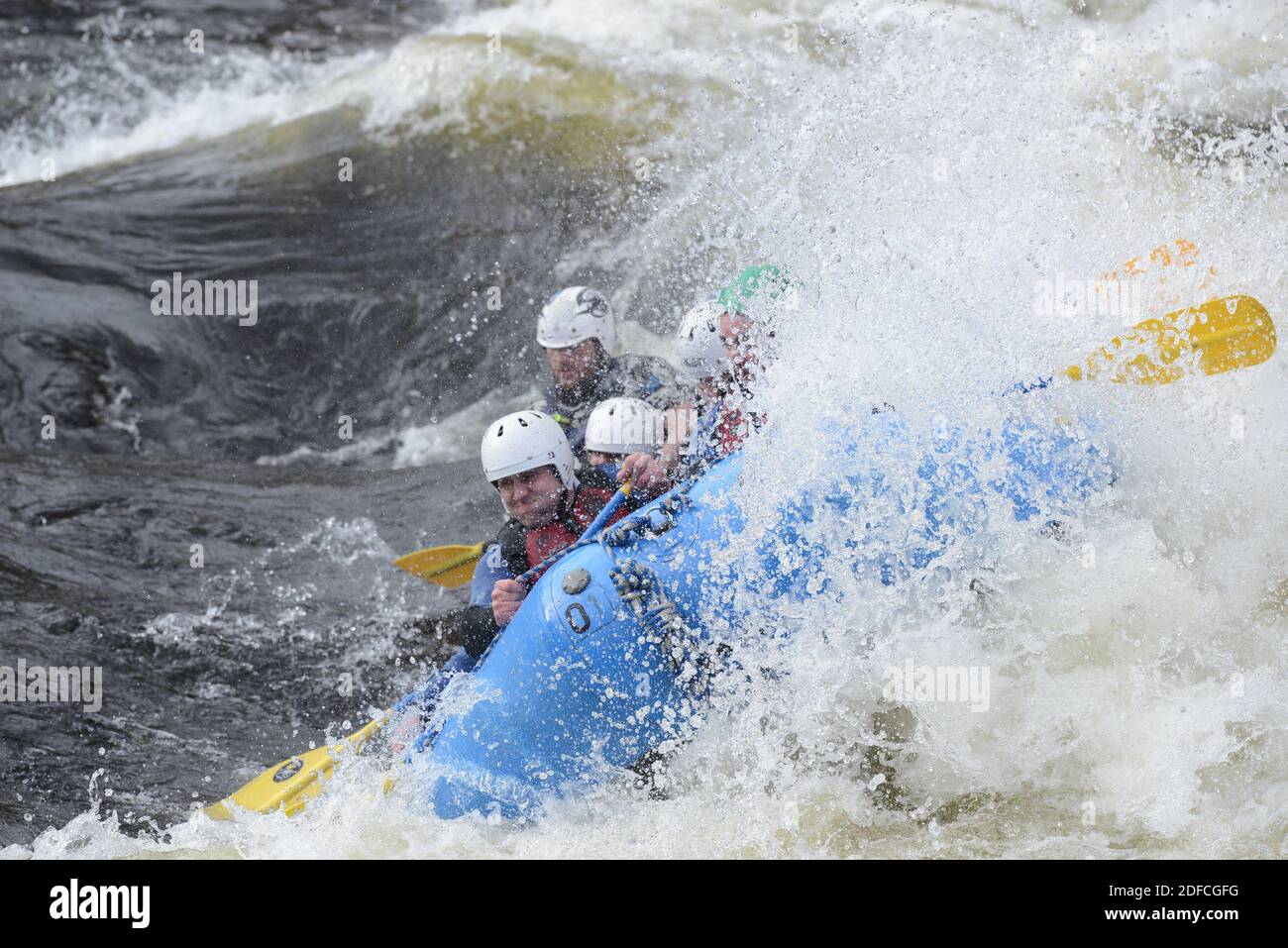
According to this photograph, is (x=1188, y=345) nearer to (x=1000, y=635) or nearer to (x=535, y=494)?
(x=1000, y=635)

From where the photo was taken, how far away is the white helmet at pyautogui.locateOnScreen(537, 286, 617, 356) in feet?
21.9

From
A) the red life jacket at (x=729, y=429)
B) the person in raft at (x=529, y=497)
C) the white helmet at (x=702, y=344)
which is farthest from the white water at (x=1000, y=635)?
the person in raft at (x=529, y=497)

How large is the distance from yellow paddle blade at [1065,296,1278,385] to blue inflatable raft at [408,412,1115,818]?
0.26 meters

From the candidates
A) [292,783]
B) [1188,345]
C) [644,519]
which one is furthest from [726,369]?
[292,783]

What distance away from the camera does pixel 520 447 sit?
17.3 feet

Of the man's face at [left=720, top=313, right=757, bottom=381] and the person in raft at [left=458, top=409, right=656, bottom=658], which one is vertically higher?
the man's face at [left=720, top=313, right=757, bottom=381]

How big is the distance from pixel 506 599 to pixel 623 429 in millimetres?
867

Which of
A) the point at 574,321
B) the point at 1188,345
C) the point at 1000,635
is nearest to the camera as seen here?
the point at 1188,345

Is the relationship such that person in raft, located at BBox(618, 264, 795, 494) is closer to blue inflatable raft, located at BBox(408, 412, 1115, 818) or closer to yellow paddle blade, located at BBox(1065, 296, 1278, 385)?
blue inflatable raft, located at BBox(408, 412, 1115, 818)

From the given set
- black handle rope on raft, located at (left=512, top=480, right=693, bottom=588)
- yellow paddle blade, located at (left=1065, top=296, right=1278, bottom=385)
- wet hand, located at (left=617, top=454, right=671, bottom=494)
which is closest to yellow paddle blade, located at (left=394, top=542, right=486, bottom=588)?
wet hand, located at (left=617, top=454, right=671, bottom=494)

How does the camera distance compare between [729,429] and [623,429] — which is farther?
[623,429]

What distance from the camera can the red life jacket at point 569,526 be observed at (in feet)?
17.4

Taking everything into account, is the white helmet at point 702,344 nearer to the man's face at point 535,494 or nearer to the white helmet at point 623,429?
the white helmet at point 623,429
